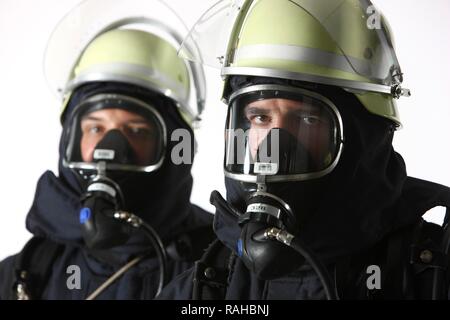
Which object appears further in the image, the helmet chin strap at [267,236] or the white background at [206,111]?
the white background at [206,111]

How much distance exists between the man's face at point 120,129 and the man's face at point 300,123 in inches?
28.3

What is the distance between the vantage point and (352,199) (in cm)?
163

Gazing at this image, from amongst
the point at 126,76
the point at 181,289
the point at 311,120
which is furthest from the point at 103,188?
the point at 311,120

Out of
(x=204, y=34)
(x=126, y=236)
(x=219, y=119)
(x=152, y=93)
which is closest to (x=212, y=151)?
(x=219, y=119)

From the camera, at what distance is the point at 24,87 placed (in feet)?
9.94

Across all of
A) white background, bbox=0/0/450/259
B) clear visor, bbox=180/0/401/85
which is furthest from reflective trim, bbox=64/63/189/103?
clear visor, bbox=180/0/401/85

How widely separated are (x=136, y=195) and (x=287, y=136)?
2.68ft

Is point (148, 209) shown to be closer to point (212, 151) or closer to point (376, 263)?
point (212, 151)

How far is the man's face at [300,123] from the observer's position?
1.60 m

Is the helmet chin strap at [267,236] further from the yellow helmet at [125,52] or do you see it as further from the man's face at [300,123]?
the yellow helmet at [125,52]

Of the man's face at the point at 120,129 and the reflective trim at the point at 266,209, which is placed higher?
the man's face at the point at 120,129

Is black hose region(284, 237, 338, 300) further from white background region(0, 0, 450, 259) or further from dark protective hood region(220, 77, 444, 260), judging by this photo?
white background region(0, 0, 450, 259)

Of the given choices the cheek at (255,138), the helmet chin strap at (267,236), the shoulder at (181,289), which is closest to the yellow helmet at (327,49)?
the cheek at (255,138)

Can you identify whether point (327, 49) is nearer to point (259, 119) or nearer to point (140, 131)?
point (259, 119)
